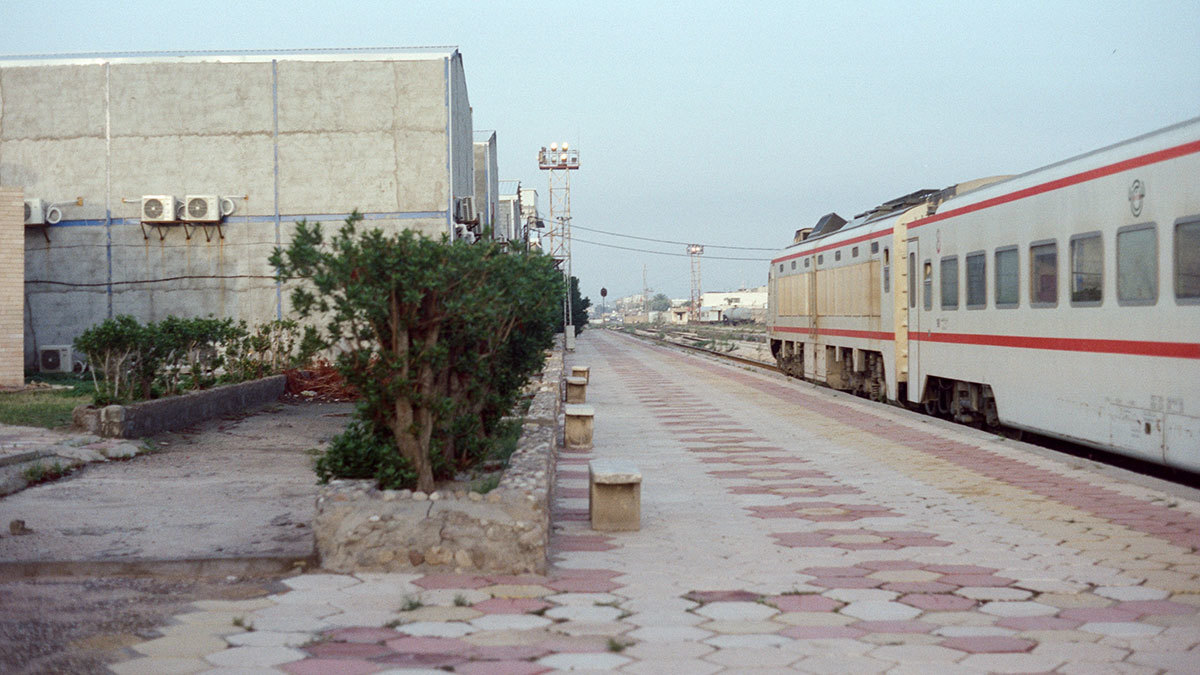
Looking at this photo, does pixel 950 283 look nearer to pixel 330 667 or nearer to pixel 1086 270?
pixel 1086 270

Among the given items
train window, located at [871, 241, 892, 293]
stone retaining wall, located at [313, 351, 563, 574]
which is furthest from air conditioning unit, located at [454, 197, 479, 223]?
stone retaining wall, located at [313, 351, 563, 574]

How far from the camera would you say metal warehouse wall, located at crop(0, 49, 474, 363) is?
23375 mm

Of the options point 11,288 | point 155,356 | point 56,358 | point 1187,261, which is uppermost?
point 11,288

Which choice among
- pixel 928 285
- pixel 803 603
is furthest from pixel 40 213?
pixel 803 603

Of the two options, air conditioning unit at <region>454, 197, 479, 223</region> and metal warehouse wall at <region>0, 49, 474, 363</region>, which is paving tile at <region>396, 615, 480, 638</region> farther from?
air conditioning unit at <region>454, 197, 479, 223</region>

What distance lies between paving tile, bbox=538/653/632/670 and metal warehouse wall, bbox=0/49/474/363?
64.0 feet

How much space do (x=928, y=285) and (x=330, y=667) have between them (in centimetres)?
1194

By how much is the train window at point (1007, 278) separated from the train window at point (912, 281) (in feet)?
10.4

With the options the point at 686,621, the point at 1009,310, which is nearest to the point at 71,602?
the point at 686,621

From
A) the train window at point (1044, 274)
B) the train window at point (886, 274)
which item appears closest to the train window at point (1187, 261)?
the train window at point (1044, 274)

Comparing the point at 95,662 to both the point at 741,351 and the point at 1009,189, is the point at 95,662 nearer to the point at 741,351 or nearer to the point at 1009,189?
the point at 1009,189

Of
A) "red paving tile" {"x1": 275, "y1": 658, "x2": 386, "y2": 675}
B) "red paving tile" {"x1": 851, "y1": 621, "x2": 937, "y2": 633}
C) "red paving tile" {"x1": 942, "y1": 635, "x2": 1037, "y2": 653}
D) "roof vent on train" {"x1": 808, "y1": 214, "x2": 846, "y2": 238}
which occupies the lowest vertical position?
"red paving tile" {"x1": 942, "y1": 635, "x2": 1037, "y2": 653}

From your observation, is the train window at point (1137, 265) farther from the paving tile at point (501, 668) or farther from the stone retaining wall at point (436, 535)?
the paving tile at point (501, 668)

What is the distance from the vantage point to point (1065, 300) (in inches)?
411
